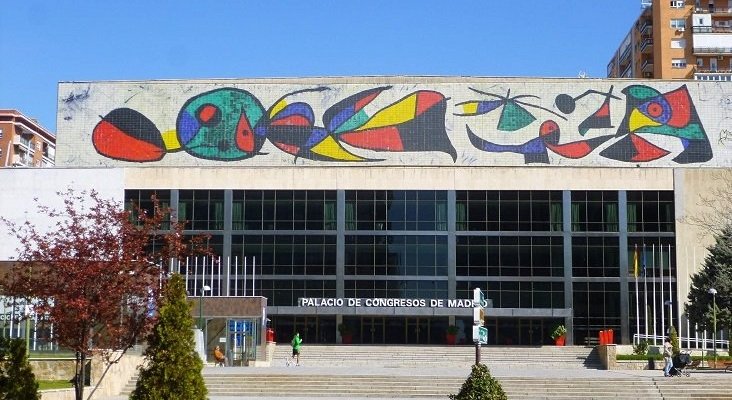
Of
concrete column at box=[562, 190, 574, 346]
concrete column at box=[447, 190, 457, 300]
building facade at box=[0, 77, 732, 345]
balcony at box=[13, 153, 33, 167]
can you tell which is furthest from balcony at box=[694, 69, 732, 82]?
balcony at box=[13, 153, 33, 167]

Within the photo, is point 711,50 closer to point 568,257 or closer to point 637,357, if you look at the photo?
point 568,257

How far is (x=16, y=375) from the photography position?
78.9ft

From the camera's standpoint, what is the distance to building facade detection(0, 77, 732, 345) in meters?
71.2

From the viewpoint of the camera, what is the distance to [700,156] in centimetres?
7388

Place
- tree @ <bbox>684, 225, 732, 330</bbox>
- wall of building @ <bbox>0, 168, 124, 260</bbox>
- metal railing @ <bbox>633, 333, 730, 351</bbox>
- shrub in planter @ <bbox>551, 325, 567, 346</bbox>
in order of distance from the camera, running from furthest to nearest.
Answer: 1. wall of building @ <bbox>0, 168, 124, 260</bbox>
2. shrub in planter @ <bbox>551, 325, 567, 346</bbox>
3. metal railing @ <bbox>633, 333, 730, 351</bbox>
4. tree @ <bbox>684, 225, 732, 330</bbox>

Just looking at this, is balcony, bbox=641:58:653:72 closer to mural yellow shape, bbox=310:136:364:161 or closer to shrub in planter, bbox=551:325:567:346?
mural yellow shape, bbox=310:136:364:161

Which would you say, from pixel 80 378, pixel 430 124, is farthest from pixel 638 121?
pixel 80 378

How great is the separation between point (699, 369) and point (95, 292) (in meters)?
31.8

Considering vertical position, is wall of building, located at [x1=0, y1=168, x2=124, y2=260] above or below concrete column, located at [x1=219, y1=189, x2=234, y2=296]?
above

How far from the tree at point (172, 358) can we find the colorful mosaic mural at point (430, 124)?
52.2 m

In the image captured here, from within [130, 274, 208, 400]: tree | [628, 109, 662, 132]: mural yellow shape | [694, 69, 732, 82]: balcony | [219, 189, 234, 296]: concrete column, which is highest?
[694, 69, 732, 82]: balcony

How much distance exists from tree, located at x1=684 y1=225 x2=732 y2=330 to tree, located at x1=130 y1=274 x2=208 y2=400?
4372 centimetres

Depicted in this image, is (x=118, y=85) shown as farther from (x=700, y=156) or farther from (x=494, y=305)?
(x=700, y=156)

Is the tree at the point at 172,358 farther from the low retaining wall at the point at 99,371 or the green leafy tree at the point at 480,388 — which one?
the low retaining wall at the point at 99,371
